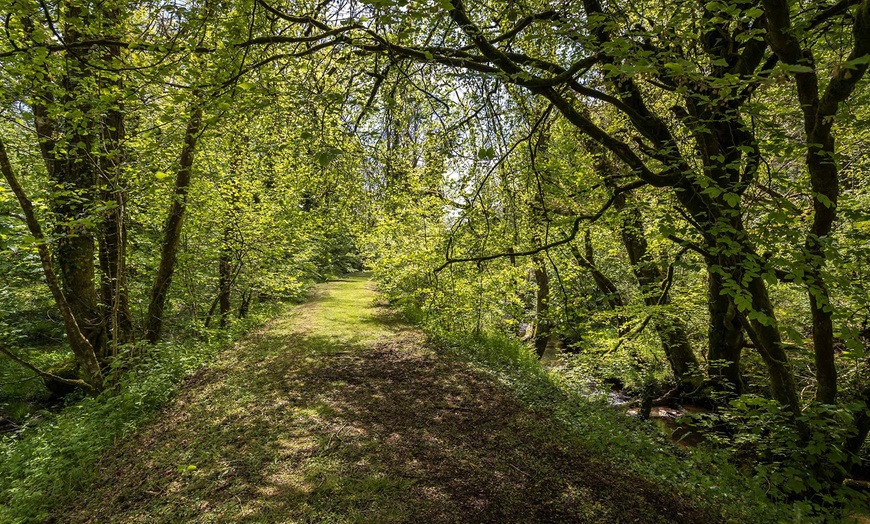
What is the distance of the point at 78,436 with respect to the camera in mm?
4602

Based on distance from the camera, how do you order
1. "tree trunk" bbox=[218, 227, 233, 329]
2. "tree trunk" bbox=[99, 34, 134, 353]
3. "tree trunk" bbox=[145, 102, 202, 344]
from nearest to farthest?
"tree trunk" bbox=[99, 34, 134, 353] → "tree trunk" bbox=[145, 102, 202, 344] → "tree trunk" bbox=[218, 227, 233, 329]

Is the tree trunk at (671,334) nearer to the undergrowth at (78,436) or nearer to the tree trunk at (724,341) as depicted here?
the tree trunk at (724,341)

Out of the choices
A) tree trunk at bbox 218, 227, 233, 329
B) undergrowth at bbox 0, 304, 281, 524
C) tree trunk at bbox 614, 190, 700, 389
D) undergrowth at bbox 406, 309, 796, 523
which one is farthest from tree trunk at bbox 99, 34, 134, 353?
tree trunk at bbox 614, 190, 700, 389

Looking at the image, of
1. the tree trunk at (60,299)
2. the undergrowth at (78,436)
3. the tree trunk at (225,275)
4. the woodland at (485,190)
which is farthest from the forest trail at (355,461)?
the tree trunk at (225,275)

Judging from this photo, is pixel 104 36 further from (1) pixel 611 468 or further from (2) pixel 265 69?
(1) pixel 611 468

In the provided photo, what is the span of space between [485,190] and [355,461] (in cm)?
498

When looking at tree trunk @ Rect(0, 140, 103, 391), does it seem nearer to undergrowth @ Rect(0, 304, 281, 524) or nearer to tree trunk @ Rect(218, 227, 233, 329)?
undergrowth @ Rect(0, 304, 281, 524)

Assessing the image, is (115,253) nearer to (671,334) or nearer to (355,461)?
(355,461)

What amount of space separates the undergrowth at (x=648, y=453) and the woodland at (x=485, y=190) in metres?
0.08

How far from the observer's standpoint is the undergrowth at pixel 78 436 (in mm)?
3799

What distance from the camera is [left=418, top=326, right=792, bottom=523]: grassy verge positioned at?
3576 mm

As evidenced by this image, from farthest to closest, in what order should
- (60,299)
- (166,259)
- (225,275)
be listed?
1. (225,275)
2. (166,259)
3. (60,299)

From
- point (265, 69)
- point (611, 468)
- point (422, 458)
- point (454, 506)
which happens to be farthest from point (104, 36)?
point (611, 468)

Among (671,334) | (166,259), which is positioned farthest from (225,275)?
(671,334)
